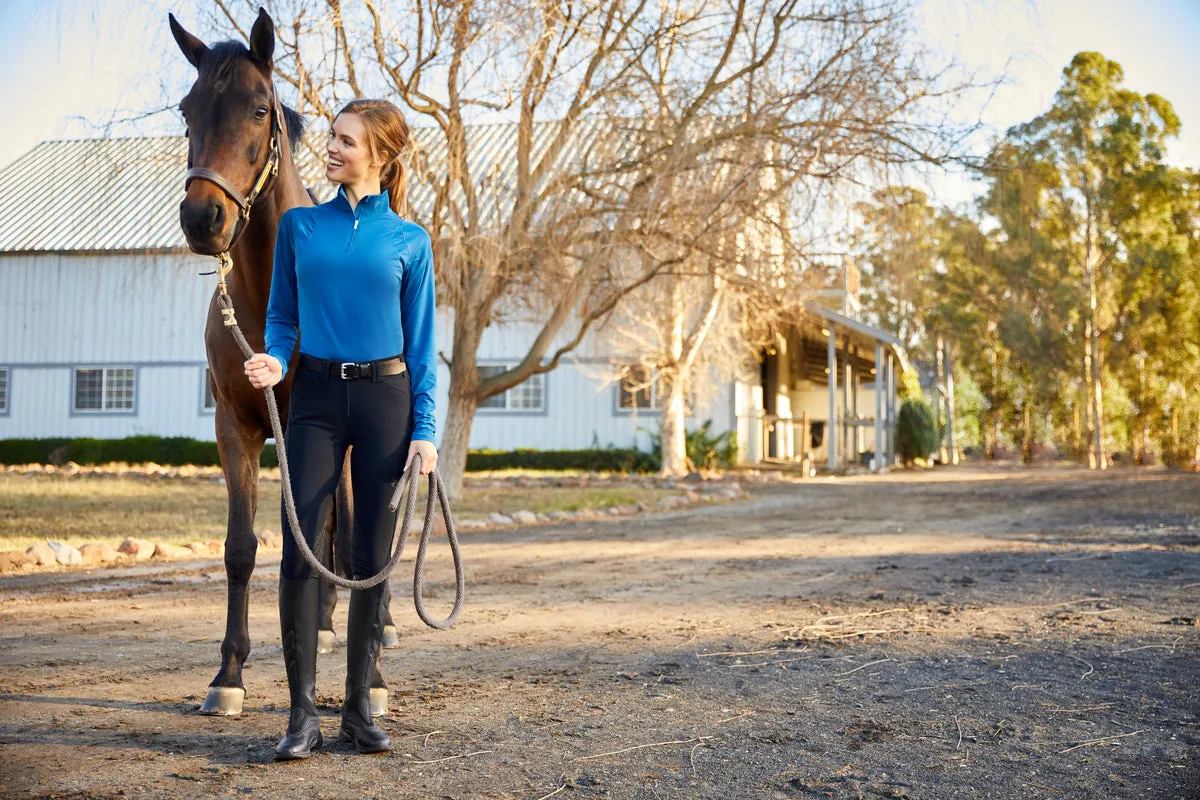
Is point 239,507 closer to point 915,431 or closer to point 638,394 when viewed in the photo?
point 638,394

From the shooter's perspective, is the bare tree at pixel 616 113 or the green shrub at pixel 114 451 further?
the green shrub at pixel 114 451

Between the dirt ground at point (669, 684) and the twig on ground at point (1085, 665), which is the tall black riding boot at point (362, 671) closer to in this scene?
the dirt ground at point (669, 684)

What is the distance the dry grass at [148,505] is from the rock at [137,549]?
44cm

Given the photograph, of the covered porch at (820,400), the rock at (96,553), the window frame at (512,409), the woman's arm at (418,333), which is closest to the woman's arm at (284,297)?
the woman's arm at (418,333)

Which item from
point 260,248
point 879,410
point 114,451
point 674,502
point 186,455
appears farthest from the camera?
point 879,410

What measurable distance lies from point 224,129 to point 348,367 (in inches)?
35.0

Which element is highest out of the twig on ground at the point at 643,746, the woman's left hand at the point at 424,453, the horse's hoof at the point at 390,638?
the woman's left hand at the point at 424,453

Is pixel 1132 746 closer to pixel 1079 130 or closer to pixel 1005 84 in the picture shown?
pixel 1005 84

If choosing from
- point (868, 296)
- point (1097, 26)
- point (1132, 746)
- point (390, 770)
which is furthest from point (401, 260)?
point (868, 296)

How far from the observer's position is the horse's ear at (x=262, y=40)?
134 inches

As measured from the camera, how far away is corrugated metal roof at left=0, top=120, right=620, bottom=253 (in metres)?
9.49

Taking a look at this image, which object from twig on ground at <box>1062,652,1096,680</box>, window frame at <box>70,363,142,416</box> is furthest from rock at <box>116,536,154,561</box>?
window frame at <box>70,363,142,416</box>

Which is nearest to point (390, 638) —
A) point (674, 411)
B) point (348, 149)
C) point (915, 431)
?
point (348, 149)

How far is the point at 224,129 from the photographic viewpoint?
10.7 ft
